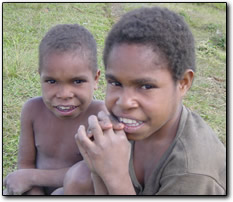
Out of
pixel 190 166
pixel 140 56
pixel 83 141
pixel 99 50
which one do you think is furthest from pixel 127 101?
pixel 99 50

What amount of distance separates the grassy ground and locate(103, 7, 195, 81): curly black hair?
6.07 feet

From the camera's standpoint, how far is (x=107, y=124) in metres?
1.64

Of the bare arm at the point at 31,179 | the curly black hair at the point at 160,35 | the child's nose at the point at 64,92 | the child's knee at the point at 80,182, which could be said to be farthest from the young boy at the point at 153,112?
the bare arm at the point at 31,179

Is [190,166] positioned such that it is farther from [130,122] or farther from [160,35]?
[160,35]

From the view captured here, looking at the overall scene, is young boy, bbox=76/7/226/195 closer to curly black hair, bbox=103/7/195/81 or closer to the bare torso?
curly black hair, bbox=103/7/195/81

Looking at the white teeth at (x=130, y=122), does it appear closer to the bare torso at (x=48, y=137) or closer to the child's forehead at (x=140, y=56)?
the child's forehead at (x=140, y=56)

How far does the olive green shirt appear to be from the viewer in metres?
1.60

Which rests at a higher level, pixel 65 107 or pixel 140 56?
pixel 140 56

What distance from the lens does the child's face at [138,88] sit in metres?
1.54

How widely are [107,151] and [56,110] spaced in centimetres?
71

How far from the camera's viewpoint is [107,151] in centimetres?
162

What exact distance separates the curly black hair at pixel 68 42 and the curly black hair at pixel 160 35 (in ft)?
1.63

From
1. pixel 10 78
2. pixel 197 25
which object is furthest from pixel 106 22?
pixel 10 78

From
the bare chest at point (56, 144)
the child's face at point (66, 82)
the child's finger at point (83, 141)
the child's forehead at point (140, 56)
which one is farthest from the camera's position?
the bare chest at point (56, 144)
